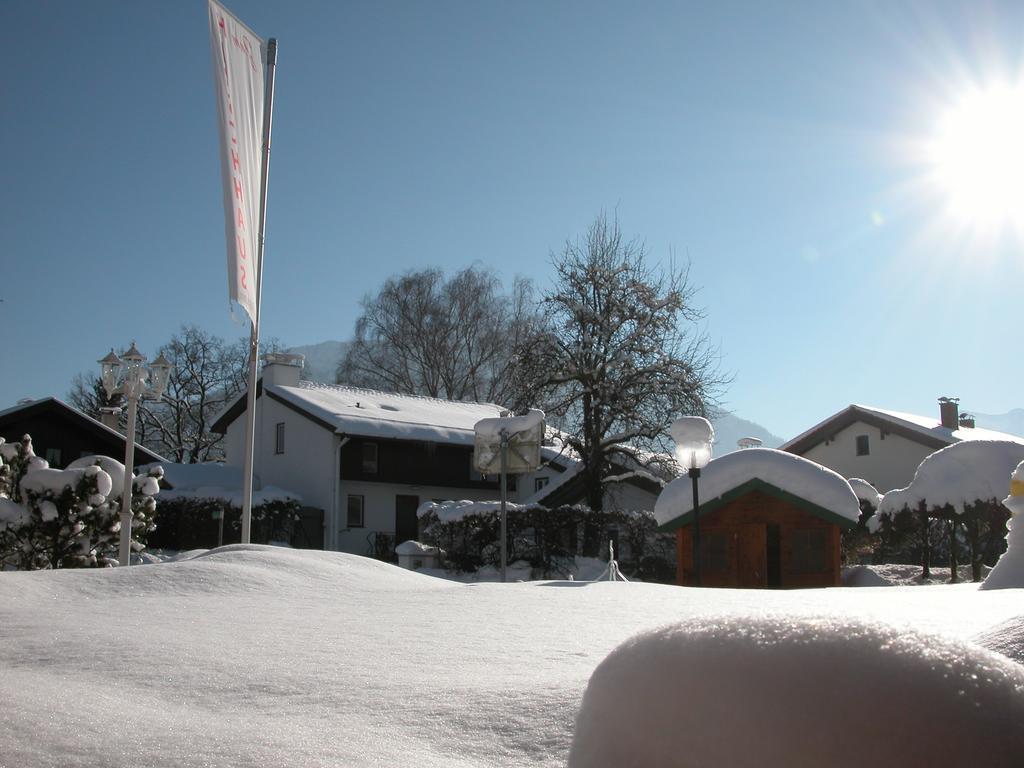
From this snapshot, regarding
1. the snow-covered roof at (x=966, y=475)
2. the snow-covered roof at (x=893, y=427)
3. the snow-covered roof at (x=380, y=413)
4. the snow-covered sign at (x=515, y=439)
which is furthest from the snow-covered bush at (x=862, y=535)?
the snow-covered roof at (x=380, y=413)

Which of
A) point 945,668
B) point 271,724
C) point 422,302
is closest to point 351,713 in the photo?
point 271,724

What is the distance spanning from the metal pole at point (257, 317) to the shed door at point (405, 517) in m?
23.0

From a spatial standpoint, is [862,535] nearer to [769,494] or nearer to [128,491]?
[769,494]

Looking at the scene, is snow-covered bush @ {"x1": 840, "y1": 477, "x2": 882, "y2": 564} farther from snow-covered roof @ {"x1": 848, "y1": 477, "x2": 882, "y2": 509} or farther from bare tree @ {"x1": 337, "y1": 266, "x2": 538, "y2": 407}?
bare tree @ {"x1": 337, "y1": 266, "x2": 538, "y2": 407}

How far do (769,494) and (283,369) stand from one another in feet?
86.4

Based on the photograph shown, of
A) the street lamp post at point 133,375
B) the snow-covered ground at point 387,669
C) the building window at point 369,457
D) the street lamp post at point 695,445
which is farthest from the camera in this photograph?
the building window at point 369,457

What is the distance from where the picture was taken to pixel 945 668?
1429 millimetres

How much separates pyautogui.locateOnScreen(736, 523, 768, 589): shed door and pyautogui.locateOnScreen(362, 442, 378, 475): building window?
2183 centimetres

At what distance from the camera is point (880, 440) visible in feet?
115

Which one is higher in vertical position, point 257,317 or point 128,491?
point 257,317

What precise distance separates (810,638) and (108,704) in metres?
2.51

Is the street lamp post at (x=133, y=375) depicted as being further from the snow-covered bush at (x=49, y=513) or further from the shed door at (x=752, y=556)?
the shed door at (x=752, y=556)

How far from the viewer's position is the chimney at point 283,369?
121 feet

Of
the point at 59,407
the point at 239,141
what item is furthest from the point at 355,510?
the point at 239,141
